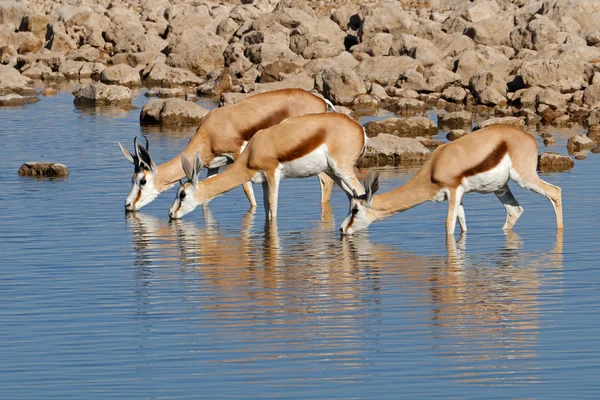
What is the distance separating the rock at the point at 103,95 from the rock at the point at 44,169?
12.1 metres

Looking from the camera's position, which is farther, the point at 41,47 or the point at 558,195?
Result: the point at 41,47

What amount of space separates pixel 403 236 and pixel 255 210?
3.09 metres

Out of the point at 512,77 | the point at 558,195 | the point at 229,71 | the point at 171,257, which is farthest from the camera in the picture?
the point at 229,71

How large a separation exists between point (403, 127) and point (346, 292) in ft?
44.8

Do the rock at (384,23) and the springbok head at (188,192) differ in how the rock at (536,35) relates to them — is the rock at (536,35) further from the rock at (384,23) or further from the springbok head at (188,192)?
the springbok head at (188,192)

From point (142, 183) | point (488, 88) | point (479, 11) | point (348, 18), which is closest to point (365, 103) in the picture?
point (488, 88)

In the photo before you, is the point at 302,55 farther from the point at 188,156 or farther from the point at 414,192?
the point at 414,192

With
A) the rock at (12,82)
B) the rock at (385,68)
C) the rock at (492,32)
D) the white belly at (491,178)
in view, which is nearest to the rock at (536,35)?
the rock at (492,32)

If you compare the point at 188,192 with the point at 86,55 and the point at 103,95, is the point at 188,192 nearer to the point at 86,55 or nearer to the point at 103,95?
the point at 103,95

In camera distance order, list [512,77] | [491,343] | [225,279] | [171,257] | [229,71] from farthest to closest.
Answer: [229,71], [512,77], [171,257], [225,279], [491,343]

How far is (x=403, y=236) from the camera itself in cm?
1523

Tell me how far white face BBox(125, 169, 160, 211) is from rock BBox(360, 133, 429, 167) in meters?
4.65

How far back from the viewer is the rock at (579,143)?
889 inches

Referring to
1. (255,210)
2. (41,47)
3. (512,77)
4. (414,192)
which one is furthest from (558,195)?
(41,47)
